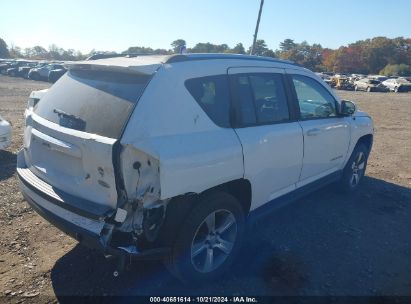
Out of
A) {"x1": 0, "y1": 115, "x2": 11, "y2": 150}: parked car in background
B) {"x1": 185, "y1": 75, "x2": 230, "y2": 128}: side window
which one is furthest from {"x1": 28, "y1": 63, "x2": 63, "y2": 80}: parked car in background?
{"x1": 185, "y1": 75, "x2": 230, "y2": 128}: side window

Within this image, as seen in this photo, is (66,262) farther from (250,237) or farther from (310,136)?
(310,136)

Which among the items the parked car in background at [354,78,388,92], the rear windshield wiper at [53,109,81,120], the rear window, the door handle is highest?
the rear window

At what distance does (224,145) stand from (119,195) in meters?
0.97

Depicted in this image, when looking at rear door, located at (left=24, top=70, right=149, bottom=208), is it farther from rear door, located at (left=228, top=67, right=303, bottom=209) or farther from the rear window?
rear door, located at (left=228, top=67, right=303, bottom=209)

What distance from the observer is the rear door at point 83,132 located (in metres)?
2.66

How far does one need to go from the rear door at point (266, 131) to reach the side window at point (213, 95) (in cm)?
10

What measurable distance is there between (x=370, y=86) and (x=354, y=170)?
127 feet

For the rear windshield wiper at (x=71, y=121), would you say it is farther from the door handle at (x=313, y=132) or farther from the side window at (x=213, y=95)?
the door handle at (x=313, y=132)

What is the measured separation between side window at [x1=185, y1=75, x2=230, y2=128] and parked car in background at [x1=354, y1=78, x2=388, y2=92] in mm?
41518

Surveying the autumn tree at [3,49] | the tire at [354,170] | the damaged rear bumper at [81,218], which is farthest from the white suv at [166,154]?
the autumn tree at [3,49]

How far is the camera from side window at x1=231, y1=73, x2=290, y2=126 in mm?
3382

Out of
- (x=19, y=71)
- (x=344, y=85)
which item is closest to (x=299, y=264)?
(x=19, y=71)

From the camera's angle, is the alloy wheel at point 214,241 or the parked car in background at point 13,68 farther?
the parked car in background at point 13,68

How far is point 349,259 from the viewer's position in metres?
3.85
